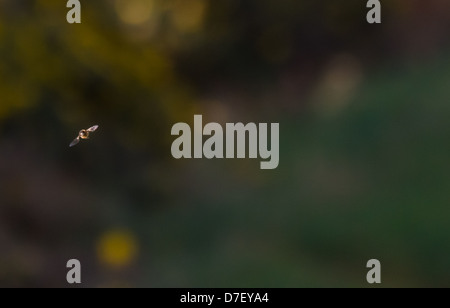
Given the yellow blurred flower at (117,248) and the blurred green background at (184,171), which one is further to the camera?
the yellow blurred flower at (117,248)

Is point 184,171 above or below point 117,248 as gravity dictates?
above

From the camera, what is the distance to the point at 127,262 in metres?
2.69

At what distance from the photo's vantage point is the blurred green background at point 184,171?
2533 mm

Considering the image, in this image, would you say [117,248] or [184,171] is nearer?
[117,248]

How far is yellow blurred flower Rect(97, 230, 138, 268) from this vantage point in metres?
2.70

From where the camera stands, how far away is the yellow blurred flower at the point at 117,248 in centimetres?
270

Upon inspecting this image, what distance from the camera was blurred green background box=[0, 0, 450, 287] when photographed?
2533mm

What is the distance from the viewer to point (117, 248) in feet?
9.12

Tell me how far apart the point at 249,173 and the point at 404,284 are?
104cm

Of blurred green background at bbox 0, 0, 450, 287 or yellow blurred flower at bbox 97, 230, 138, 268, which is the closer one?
blurred green background at bbox 0, 0, 450, 287

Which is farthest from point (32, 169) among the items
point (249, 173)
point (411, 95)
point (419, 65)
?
point (419, 65)

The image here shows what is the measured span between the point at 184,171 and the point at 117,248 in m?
0.64
